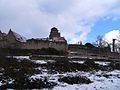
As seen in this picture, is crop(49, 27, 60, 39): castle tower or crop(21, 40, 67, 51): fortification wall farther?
crop(49, 27, 60, 39): castle tower

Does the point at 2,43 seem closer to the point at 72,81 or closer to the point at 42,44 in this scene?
the point at 42,44

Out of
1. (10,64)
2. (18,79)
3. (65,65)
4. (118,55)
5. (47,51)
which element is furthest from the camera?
(118,55)

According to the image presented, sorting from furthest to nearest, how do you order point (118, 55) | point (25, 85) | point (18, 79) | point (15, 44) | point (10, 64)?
1. point (118, 55)
2. point (15, 44)
3. point (10, 64)
4. point (18, 79)
5. point (25, 85)

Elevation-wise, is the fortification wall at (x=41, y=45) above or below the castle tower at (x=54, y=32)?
below

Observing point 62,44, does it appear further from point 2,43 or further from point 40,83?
point 40,83

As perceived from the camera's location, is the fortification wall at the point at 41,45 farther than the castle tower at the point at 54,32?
No

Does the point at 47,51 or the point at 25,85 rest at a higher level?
the point at 47,51

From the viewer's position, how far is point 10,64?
4112cm

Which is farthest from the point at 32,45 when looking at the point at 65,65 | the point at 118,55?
the point at 65,65

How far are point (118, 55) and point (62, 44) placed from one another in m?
18.6

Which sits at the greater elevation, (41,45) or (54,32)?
(54,32)

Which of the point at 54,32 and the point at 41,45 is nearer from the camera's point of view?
the point at 41,45

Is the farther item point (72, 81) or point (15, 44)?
point (15, 44)

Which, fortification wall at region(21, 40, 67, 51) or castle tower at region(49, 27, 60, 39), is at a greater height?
castle tower at region(49, 27, 60, 39)
